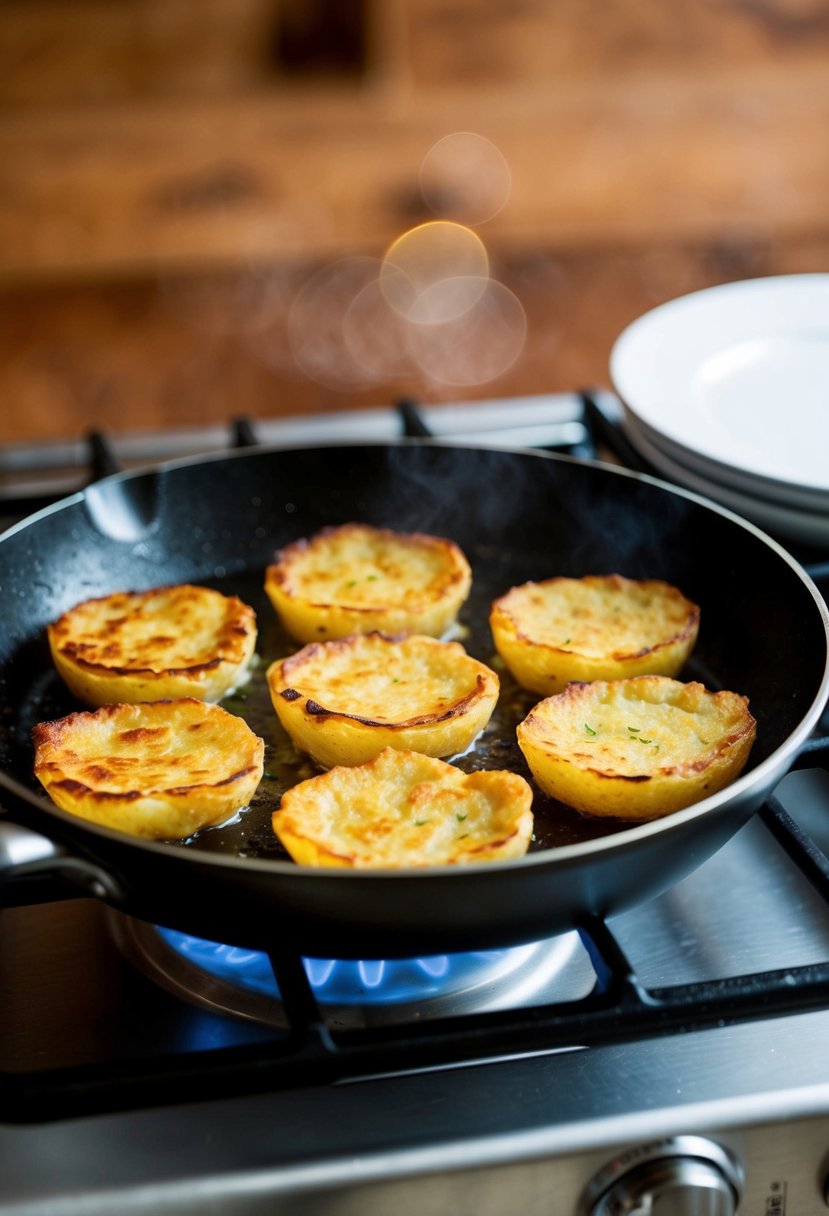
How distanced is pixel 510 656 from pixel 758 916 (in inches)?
16.1

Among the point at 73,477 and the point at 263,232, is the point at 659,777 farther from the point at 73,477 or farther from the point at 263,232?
the point at 263,232

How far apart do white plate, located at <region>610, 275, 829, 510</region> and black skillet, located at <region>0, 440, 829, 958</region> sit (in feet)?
0.26

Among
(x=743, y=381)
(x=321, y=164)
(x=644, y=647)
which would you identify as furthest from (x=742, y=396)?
(x=321, y=164)

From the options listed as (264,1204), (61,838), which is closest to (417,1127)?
(264,1204)

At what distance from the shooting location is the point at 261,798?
1.23 meters

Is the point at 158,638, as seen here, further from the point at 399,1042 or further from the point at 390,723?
the point at 399,1042

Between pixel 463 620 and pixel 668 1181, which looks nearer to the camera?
pixel 668 1181

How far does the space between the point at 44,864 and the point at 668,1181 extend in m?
0.51

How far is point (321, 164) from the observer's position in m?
3.44

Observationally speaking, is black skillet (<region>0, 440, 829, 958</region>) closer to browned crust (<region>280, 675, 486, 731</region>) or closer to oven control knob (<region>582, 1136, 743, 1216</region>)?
browned crust (<region>280, 675, 486, 731</region>)

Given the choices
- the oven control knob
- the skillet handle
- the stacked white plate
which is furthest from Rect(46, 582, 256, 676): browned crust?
the oven control knob

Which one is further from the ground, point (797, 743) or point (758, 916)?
point (797, 743)

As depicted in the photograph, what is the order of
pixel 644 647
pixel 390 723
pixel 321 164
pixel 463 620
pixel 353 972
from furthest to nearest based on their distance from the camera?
pixel 321 164 < pixel 463 620 < pixel 644 647 < pixel 390 723 < pixel 353 972

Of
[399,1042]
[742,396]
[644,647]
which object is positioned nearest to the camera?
[399,1042]
